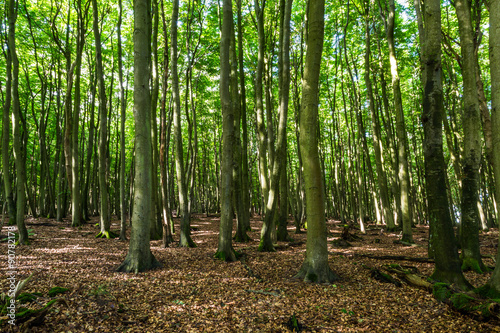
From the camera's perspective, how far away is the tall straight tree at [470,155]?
5.79m

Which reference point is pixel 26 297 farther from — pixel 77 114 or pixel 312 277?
pixel 77 114

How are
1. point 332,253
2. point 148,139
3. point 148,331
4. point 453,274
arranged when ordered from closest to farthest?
point 148,331 → point 453,274 → point 148,139 → point 332,253

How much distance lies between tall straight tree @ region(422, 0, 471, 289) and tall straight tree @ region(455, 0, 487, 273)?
4.61 ft

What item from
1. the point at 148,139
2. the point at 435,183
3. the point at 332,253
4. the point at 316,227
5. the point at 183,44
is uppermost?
the point at 183,44

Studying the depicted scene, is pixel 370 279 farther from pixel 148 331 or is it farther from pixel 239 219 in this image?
pixel 239 219

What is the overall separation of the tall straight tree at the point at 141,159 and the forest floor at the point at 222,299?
1.57 ft

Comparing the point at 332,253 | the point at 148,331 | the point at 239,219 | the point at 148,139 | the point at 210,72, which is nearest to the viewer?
the point at 148,331

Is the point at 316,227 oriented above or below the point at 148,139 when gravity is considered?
below

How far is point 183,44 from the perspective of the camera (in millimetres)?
15570

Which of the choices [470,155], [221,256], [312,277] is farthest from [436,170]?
[221,256]

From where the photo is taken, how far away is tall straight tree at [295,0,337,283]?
5.56 m

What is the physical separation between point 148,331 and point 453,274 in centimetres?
486

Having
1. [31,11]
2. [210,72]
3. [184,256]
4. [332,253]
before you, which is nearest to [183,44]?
[210,72]

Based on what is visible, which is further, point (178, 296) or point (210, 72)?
point (210, 72)
